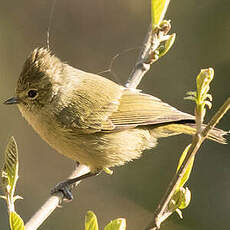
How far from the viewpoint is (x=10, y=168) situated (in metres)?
2.14

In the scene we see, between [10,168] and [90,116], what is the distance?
182 centimetres

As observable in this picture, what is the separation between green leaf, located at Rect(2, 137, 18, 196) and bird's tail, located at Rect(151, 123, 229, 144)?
1.83 meters

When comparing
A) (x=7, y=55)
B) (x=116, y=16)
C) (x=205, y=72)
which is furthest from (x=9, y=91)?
(x=205, y=72)

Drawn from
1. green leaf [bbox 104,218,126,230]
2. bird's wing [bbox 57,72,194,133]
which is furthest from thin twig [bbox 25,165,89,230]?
bird's wing [bbox 57,72,194,133]

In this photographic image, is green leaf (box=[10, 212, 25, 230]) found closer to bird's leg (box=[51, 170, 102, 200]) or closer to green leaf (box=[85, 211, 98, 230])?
green leaf (box=[85, 211, 98, 230])

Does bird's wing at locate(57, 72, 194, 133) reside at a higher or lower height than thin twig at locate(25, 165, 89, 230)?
higher

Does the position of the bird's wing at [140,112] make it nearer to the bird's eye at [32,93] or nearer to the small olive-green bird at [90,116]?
the small olive-green bird at [90,116]

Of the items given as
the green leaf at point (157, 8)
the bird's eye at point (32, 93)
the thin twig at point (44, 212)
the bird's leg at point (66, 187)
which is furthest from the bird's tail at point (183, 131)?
the green leaf at point (157, 8)

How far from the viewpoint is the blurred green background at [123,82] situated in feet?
18.6

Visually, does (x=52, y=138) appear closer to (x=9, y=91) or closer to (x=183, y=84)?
(x=9, y=91)

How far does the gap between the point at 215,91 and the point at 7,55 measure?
9.08ft

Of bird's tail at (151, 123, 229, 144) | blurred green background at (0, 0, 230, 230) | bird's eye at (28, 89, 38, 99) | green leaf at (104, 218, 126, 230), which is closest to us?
green leaf at (104, 218, 126, 230)

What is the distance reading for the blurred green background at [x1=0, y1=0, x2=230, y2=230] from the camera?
5.68m

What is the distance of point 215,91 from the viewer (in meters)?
5.98
